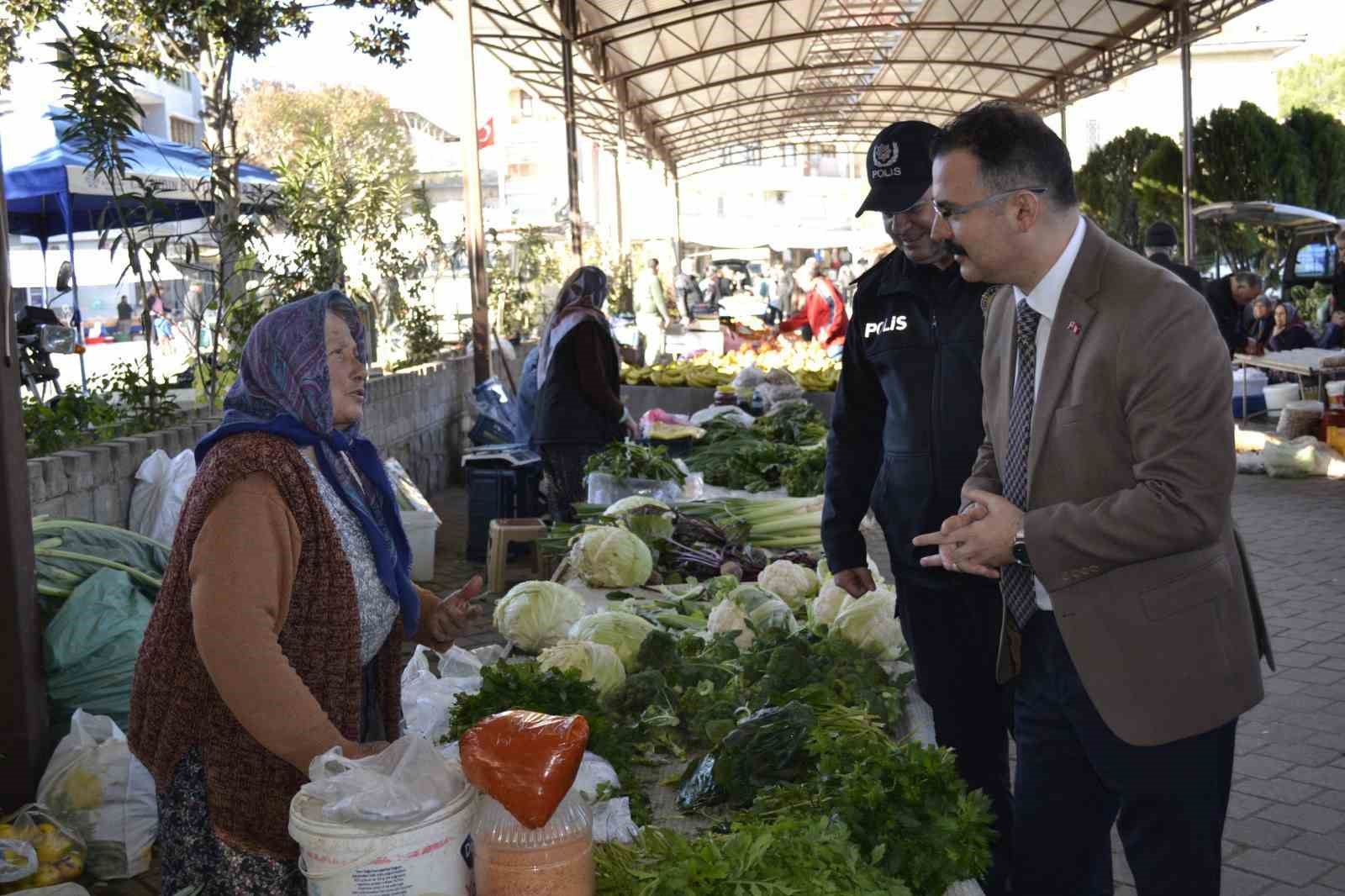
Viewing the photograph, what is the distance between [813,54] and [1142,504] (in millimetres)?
26991

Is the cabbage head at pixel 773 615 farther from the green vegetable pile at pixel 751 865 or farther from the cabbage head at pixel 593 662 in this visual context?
the green vegetable pile at pixel 751 865

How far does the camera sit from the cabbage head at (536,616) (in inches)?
172

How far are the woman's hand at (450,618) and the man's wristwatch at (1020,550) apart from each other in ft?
4.12

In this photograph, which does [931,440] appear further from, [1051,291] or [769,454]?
[769,454]

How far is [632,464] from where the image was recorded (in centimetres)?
709

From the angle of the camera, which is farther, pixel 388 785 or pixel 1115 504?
pixel 1115 504

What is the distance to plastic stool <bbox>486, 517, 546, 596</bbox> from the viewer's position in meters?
7.68

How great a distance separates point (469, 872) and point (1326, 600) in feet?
20.4


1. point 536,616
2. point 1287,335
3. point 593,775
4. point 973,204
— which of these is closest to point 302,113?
point 1287,335

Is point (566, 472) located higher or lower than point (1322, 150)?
lower

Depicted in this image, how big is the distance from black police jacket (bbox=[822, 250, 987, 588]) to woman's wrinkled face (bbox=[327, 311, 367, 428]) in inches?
55.7

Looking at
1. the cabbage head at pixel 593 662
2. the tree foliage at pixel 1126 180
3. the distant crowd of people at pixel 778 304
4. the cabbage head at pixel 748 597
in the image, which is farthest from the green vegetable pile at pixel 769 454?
the tree foliage at pixel 1126 180

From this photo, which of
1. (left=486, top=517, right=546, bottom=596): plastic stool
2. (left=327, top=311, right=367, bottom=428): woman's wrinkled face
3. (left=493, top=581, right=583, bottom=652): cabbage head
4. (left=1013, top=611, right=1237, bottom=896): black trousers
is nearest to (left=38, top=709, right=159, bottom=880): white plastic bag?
(left=493, top=581, right=583, bottom=652): cabbage head

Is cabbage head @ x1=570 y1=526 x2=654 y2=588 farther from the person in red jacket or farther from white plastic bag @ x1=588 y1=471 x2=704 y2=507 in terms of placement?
the person in red jacket
